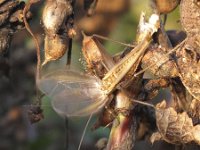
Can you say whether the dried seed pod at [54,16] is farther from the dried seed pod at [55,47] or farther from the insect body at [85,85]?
the insect body at [85,85]

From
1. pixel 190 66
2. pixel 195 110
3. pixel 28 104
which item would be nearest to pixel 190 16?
pixel 190 66

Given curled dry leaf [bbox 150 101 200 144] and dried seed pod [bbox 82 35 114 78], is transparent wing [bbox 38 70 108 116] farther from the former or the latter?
curled dry leaf [bbox 150 101 200 144]

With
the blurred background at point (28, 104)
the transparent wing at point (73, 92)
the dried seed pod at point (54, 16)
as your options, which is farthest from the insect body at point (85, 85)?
the blurred background at point (28, 104)

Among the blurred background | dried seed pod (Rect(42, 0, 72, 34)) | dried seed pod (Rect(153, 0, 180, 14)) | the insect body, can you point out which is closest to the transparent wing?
the insect body

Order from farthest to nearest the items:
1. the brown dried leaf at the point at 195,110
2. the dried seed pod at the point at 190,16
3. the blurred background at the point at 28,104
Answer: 1. the blurred background at the point at 28,104
2. the brown dried leaf at the point at 195,110
3. the dried seed pod at the point at 190,16

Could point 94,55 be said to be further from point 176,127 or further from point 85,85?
point 176,127
